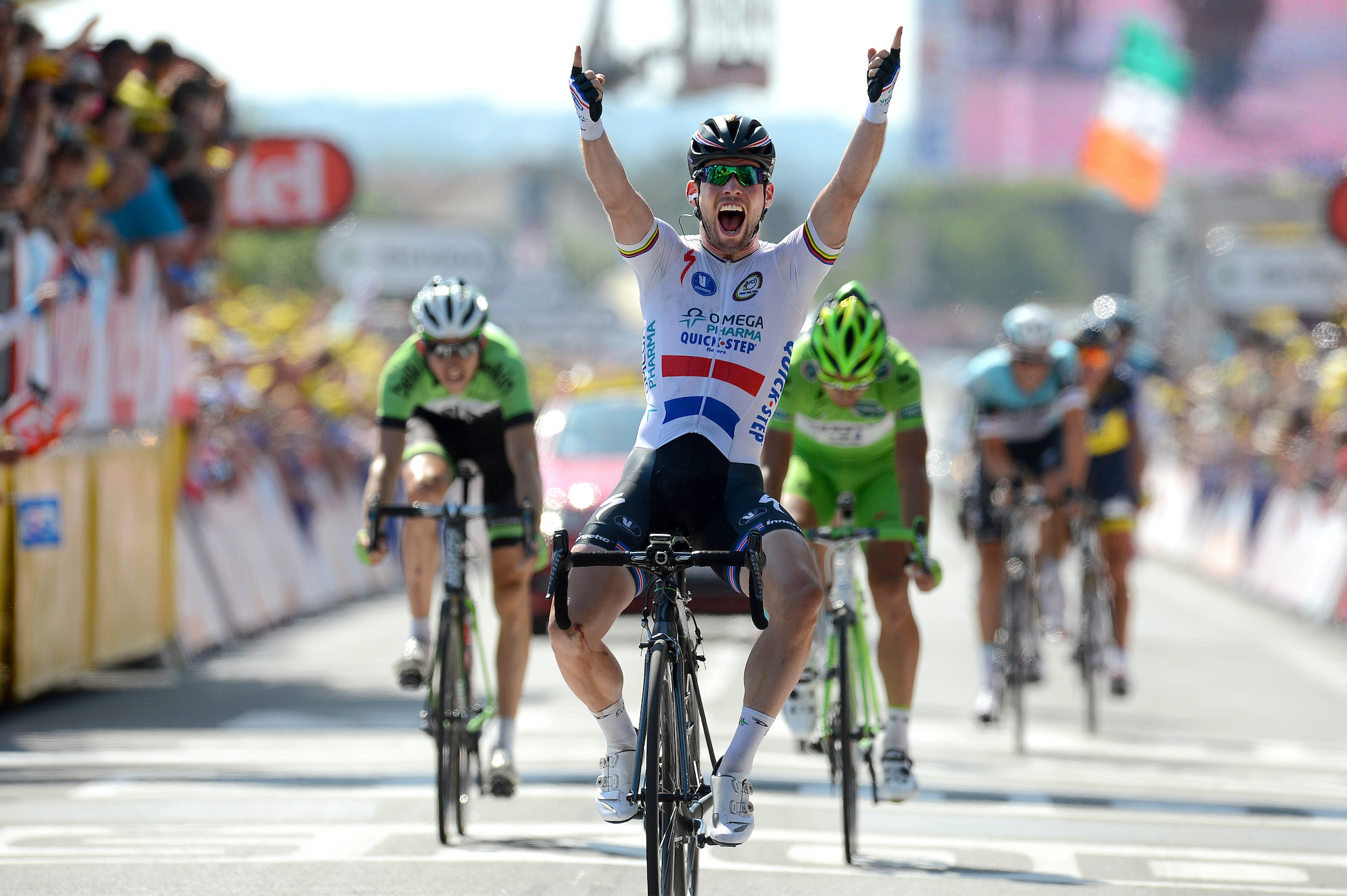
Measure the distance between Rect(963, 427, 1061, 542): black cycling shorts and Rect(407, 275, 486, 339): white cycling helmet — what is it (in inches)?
149

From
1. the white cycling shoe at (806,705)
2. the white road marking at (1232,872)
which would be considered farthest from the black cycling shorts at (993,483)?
the white road marking at (1232,872)

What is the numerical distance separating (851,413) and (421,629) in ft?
6.38

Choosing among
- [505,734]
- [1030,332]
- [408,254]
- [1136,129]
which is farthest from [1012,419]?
[1136,129]

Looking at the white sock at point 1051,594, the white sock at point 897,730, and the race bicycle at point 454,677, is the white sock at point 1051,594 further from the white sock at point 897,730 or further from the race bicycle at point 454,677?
the race bicycle at point 454,677

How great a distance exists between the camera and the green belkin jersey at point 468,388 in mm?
8797

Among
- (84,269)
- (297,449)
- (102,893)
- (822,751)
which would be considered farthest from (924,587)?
(297,449)

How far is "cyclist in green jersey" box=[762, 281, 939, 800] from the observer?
27.8 ft

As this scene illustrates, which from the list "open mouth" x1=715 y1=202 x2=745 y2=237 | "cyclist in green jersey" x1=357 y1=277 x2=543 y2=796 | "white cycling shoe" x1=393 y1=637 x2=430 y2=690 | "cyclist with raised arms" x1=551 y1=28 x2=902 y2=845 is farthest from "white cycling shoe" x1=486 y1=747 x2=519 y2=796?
"open mouth" x1=715 y1=202 x2=745 y2=237

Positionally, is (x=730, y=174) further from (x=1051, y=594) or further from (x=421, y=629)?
(x=1051, y=594)

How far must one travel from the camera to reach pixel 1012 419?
1206cm

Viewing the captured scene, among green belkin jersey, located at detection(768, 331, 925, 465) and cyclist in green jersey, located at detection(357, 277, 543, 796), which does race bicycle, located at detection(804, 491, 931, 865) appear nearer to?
green belkin jersey, located at detection(768, 331, 925, 465)

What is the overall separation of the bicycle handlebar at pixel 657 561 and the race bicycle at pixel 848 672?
6.10 ft

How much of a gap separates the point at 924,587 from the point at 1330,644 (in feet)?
33.6

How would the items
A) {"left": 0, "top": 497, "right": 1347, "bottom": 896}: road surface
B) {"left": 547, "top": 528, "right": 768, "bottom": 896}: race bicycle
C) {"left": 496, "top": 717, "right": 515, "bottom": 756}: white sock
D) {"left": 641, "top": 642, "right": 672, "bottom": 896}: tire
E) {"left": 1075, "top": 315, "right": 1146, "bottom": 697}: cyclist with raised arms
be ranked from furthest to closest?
{"left": 1075, "top": 315, "right": 1146, "bottom": 697}: cyclist with raised arms
{"left": 496, "top": 717, "right": 515, "bottom": 756}: white sock
{"left": 0, "top": 497, "right": 1347, "bottom": 896}: road surface
{"left": 547, "top": 528, "right": 768, "bottom": 896}: race bicycle
{"left": 641, "top": 642, "right": 672, "bottom": 896}: tire
